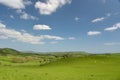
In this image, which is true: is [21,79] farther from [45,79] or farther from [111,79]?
[111,79]

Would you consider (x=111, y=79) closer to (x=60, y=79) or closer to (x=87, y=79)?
(x=87, y=79)

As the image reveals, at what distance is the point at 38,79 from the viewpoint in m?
28.8

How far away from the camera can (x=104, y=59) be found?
6681cm

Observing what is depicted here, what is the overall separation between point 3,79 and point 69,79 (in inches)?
373

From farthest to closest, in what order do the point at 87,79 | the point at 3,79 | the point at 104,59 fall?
the point at 104,59 < the point at 87,79 < the point at 3,79

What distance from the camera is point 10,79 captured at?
28125 millimetres

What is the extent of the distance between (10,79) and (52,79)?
19.6 ft

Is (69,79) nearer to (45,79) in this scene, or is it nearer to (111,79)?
(45,79)

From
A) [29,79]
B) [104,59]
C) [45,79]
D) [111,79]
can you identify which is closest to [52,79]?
[45,79]

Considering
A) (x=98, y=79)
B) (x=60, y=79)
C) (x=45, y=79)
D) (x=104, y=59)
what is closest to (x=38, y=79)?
(x=45, y=79)

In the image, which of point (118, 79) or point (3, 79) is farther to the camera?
point (118, 79)

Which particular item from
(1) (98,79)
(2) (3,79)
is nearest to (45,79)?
(2) (3,79)

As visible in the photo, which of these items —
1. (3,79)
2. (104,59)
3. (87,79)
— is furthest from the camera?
(104,59)

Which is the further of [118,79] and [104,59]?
[104,59]
